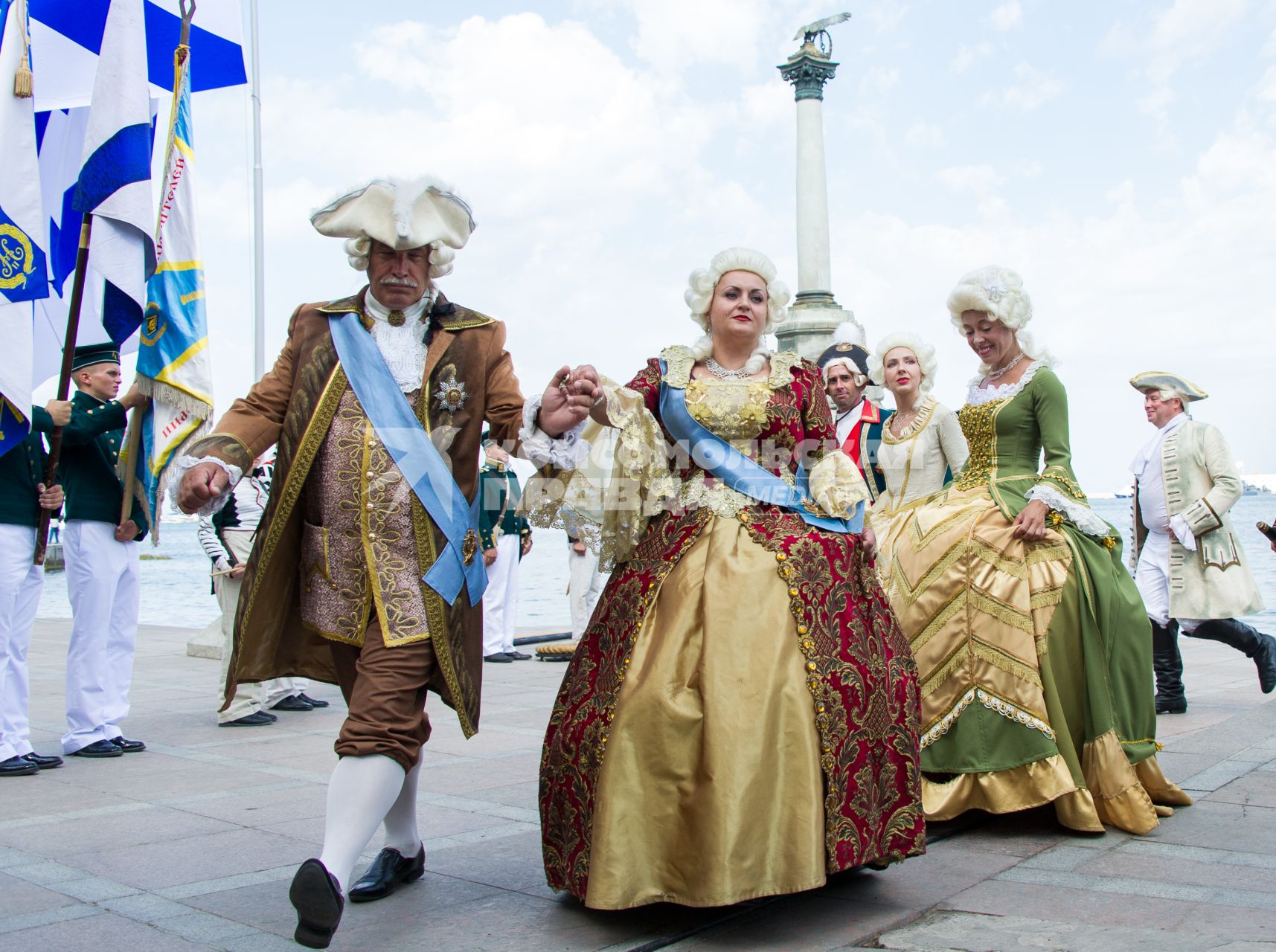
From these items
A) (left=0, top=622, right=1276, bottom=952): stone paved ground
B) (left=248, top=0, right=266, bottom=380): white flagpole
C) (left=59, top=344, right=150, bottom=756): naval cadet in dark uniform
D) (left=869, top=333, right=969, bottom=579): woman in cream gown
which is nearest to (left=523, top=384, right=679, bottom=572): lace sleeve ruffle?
(left=0, top=622, right=1276, bottom=952): stone paved ground

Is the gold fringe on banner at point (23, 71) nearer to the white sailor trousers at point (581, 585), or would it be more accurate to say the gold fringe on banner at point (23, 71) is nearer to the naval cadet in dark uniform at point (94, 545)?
the naval cadet in dark uniform at point (94, 545)

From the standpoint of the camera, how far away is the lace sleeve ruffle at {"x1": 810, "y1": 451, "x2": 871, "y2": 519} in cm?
343

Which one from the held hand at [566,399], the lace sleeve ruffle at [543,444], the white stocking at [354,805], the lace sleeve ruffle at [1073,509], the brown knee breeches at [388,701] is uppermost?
the held hand at [566,399]

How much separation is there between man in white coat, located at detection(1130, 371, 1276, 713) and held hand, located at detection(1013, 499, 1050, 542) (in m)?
2.95

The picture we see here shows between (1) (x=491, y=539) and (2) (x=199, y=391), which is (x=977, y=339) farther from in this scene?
(1) (x=491, y=539)

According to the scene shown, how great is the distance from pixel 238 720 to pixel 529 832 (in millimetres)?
3121

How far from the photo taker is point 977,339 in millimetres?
4617

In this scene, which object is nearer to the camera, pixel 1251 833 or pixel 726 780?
pixel 726 780

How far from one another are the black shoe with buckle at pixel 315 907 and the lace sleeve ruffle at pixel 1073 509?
279 centimetres

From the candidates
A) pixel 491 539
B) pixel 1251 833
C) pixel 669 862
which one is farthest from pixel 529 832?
pixel 491 539

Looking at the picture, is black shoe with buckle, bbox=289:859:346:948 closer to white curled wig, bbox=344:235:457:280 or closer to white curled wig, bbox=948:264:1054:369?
white curled wig, bbox=344:235:457:280

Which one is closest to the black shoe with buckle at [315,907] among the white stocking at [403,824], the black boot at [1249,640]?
the white stocking at [403,824]

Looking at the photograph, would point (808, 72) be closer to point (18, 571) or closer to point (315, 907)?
point (18, 571)

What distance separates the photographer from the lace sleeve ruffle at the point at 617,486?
3.33 m
